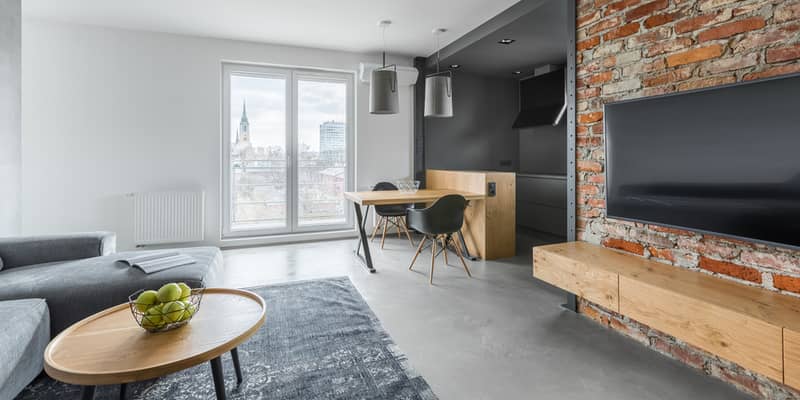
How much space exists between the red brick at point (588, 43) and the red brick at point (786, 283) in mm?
1668

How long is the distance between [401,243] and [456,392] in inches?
132

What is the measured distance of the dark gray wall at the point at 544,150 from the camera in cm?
566

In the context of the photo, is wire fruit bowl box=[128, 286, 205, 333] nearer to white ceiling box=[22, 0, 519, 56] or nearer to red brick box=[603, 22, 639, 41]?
red brick box=[603, 22, 639, 41]

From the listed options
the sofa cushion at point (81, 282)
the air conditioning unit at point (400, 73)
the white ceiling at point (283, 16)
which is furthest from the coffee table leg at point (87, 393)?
the air conditioning unit at point (400, 73)

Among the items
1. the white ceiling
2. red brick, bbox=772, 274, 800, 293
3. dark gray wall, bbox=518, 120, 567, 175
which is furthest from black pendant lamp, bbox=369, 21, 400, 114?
dark gray wall, bbox=518, 120, 567, 175

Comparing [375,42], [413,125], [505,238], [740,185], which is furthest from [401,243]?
[740,185]

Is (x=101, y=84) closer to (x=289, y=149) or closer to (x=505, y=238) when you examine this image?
(x=289, y=149)

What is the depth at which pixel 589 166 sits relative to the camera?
8.54ft

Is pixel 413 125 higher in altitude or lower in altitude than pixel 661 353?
higher

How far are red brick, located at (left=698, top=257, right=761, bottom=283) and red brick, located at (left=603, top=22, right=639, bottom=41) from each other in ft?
4.50

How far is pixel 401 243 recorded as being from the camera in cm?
509

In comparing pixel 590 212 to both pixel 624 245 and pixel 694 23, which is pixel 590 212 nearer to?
pixel 624 245

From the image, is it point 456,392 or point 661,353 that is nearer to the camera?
point 456,392

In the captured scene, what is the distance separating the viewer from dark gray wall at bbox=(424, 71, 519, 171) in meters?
5.84
